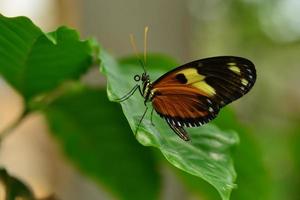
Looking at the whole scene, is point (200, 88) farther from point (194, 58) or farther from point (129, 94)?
point (194, 58)

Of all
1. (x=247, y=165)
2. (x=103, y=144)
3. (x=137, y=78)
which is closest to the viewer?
(x=137, y=78)

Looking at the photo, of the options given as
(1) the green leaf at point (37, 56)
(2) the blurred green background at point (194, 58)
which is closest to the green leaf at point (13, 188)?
(1) the green leaf at point (37, 56)

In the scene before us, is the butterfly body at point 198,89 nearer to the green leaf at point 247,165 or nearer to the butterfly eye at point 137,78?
the butterfly eye at point 137,78

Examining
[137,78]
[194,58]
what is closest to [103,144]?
[137,78]

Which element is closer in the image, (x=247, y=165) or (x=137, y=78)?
(x=137, y=78)

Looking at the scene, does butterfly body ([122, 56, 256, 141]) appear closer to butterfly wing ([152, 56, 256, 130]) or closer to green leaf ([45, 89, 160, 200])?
butterfly wing ([152, 56, 256, 130])

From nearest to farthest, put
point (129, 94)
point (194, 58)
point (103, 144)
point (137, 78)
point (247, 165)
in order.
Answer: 1. point (129, 94)
2. point (137, 78)
3. point (247, 165)
4. point (103, 144)
5. point (194, 58)
